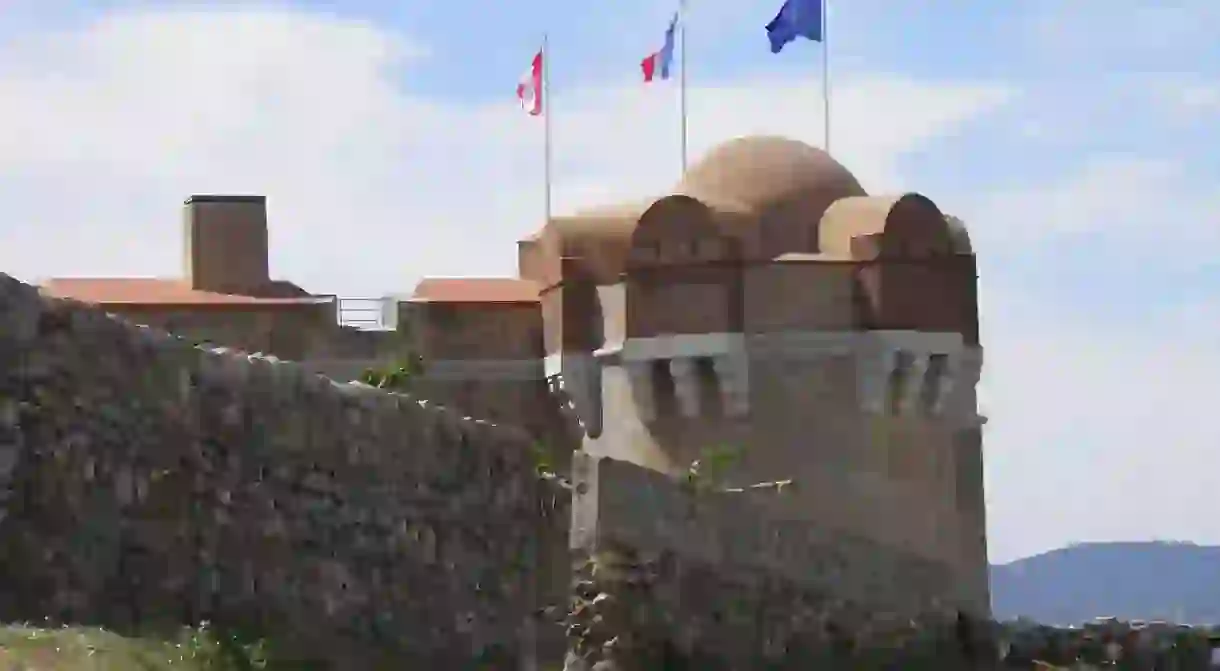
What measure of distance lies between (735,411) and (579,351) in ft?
7.27

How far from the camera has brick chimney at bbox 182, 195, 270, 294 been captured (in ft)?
91.5

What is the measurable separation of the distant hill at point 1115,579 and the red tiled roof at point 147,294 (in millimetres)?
100061

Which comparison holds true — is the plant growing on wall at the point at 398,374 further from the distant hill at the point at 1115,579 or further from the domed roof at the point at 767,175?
the distant hill at the point at 1115,579

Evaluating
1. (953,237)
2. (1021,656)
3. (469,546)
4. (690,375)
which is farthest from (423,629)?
(953,237)

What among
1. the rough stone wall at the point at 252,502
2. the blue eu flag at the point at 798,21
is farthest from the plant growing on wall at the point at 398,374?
the rough stone wall at the point at 252,502

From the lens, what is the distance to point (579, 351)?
26250 millimetres

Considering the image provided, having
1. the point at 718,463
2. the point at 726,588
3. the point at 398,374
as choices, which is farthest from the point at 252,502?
the point at 398,374

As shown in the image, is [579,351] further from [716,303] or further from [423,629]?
[423,629]

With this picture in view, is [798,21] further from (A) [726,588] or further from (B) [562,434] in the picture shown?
(A) [726,588]

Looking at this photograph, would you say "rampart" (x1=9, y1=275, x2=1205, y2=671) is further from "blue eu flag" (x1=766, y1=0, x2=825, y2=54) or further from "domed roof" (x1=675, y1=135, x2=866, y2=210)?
"blue eu flag" (x1=766, y1=0, x2=825, y2=54)

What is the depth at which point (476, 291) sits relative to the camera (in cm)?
2772

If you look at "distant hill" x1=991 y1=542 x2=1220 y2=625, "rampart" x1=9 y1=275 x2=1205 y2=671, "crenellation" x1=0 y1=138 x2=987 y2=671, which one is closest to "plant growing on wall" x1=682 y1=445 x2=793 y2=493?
"crenellation" x1=0 y1=138 x2=987 y2=671

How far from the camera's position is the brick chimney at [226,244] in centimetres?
2788

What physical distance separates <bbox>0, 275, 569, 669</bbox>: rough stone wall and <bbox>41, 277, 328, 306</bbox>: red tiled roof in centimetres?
1196
